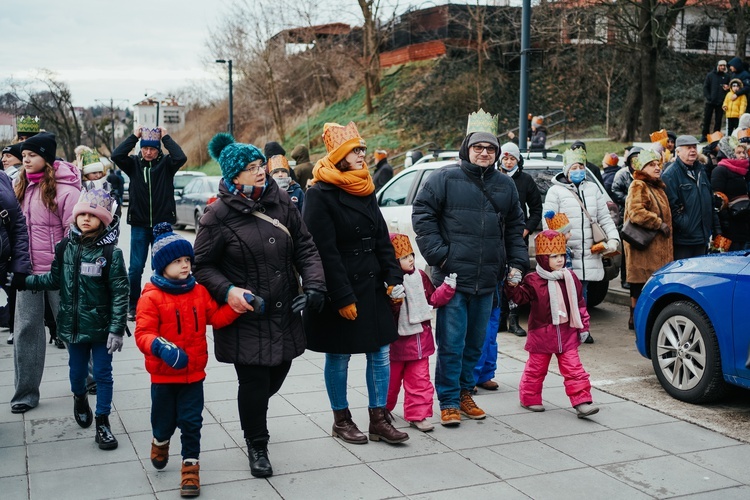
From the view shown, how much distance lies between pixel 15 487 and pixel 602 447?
3.58 metres

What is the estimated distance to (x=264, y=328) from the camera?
486 centimetres

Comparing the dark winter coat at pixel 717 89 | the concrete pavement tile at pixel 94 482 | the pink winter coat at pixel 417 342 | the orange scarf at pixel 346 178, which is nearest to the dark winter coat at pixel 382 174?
the pink winter coat at pixel 417 342

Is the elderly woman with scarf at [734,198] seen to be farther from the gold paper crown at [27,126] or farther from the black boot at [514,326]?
the gold paper crown at [27,126]

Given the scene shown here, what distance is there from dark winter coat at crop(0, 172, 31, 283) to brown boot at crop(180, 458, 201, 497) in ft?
6.65

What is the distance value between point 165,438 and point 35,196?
2.55 metres

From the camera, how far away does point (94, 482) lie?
4.81 metres

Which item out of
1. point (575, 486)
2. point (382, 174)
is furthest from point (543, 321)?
point (382, 174)

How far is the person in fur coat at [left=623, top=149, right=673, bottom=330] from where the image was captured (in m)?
Answer: 8.61

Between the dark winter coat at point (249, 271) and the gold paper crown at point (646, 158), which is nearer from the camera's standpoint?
the dark winter coat at point (249, 271)

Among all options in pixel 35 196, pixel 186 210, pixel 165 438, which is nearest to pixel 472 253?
pixel 165 438

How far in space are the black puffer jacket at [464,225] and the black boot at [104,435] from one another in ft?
7.83

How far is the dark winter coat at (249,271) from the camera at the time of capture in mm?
4816

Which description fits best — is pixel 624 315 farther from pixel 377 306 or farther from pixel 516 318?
pixel 377 306

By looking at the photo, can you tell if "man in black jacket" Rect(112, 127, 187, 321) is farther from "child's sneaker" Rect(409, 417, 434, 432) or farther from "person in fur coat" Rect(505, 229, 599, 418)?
"child's sneaker" Rect(409, 417, 434, 432)
